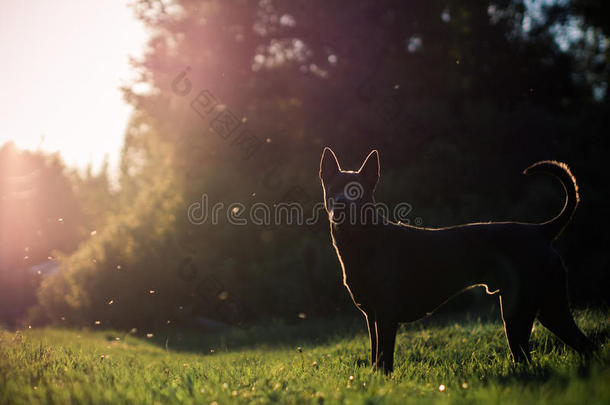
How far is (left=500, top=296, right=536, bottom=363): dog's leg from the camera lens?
13.6ft

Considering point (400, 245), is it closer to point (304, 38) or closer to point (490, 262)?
point (490, 262)

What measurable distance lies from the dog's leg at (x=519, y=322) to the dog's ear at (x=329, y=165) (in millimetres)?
2402

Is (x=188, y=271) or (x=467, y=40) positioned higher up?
(x=467, y=40)

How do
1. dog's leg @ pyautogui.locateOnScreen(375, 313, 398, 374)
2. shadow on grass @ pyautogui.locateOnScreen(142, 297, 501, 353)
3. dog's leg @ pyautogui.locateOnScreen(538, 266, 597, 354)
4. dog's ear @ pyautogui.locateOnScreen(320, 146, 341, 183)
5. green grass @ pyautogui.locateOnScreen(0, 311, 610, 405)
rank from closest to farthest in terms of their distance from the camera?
green grass @ pyautogui.locateOnScreen(0, 311, 610, 405)
dog's leg @ pyautogui.locateOnScreen(538, 266, 597, 354)
dog's leg @ pyautogui.locateOnScreen(375, 313, 398, 374)
dog's ear @ pyautogui.locateOnScreen(320, 146, 341, 183)
shadow on grass @ pyautogui.locateOnScreen(142, 297, 501, 353)

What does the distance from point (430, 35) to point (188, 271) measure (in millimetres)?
13207

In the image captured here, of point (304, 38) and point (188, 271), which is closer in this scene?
point (188, 271)

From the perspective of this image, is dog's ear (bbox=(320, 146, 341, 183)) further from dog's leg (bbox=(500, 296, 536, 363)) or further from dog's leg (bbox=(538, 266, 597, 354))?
dog's leg (bbox=(538, 266, 597, 354))

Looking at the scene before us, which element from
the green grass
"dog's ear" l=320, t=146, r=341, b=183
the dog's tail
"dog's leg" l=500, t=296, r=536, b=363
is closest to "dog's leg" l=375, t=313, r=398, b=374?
the green grass

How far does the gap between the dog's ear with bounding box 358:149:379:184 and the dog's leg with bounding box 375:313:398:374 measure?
162 centimetres

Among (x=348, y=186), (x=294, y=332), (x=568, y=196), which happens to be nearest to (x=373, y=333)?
(x=348, y=186)

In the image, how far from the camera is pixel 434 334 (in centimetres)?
684

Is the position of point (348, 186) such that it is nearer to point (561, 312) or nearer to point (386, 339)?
point (386, 339)

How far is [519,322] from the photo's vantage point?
4188mm

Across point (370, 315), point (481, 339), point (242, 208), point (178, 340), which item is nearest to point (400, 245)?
point (370, 315)
